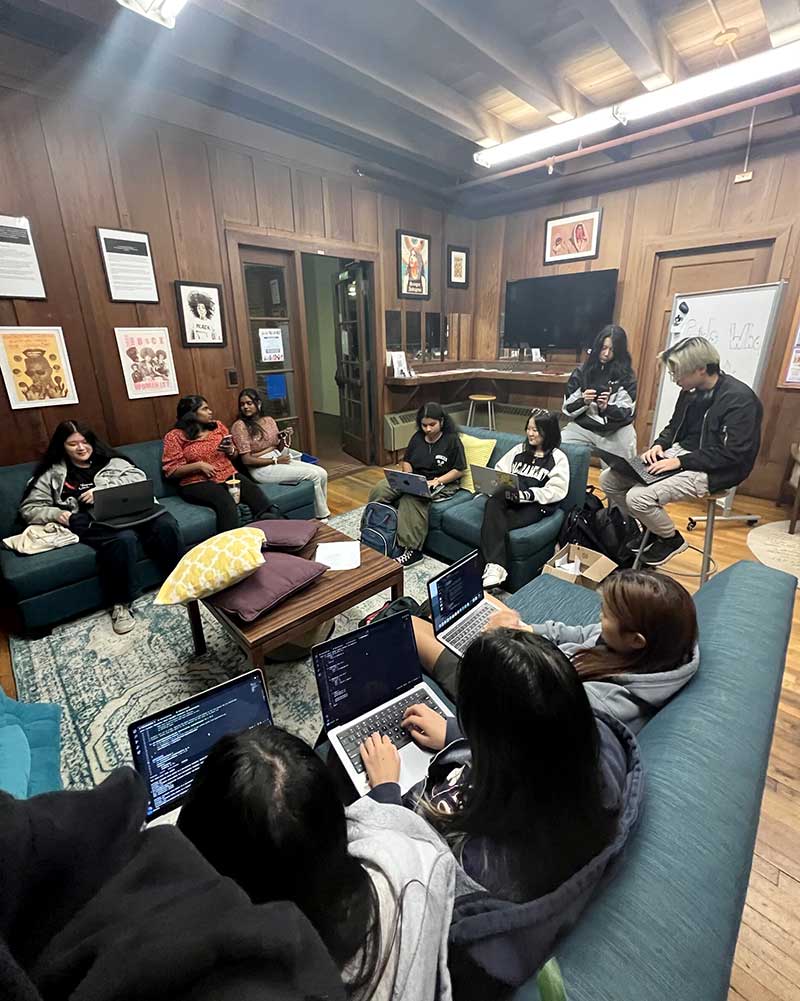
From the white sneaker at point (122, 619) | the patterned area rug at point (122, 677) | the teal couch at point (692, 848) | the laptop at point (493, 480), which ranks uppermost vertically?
the teal couch at point (692, 848)

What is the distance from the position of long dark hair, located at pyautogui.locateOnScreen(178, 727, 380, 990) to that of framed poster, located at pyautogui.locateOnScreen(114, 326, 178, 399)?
3253 mm

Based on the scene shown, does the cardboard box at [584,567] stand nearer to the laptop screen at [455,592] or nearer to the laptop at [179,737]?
the laptop screen at [455,592]

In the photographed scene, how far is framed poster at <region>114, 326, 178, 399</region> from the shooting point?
3.06 meters

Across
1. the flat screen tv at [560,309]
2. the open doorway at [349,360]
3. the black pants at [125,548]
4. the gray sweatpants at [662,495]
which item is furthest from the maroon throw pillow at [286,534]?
the flat screen tv at [560,309]

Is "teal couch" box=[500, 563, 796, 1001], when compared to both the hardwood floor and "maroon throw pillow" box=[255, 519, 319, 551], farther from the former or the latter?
"maroon throw pillow" box=[255, 519, 319, 551]

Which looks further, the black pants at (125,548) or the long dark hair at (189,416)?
the long dark hair at (189,416)

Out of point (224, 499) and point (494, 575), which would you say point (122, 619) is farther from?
point (494, 575)

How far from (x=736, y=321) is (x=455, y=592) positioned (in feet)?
12.0

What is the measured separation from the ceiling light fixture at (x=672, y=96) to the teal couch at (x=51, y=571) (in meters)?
3.60

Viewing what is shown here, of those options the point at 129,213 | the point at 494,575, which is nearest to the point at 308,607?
the point at 494,575

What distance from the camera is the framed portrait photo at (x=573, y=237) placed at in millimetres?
4441

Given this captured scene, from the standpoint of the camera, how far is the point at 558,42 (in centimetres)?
286

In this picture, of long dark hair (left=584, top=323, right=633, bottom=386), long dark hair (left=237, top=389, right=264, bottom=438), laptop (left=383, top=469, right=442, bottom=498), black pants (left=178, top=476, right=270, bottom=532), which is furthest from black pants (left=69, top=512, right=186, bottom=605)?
long dark hair (left=584, top=323, right=633, bottom=386)

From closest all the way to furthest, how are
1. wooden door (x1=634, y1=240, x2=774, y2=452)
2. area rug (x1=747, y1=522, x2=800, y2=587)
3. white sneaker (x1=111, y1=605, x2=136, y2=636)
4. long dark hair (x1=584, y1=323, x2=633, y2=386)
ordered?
white sneaker (x1=111, y1=605, x2=136, y2=636)
area rug (x1=747, y1=522, x2=800, y2=587)
long dark hair (x1=584, y1=323, x2=633, y2=386)
wooden door (x1=634, y1=240, x2=774, y2=452)
